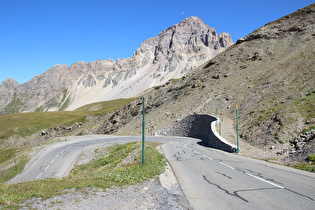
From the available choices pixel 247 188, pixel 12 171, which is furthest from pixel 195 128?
pixel 247 188

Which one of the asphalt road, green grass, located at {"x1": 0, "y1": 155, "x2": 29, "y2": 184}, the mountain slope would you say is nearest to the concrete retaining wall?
the mountain slope

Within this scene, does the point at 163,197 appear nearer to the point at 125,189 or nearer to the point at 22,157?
the point at 125,189

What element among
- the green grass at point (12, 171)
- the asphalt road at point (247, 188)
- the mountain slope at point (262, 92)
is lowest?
the green grass at point (12, 171)

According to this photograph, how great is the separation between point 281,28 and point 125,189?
7371cm

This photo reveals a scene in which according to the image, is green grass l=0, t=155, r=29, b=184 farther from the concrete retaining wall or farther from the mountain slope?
the mountain slope

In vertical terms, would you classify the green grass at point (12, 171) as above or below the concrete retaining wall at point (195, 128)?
below

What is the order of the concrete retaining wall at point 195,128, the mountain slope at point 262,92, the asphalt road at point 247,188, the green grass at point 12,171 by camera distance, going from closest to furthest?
the asphalt road at point 247,188, the mountain slope at point 262,92, the green grass at point 12,171, the concrete retaining wall at point 195,128

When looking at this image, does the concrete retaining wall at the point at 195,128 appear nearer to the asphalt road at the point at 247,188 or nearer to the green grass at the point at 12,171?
the asphalt road at the point at 247,188

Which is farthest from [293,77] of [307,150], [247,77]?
[307,150]

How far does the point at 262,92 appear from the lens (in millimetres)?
34969

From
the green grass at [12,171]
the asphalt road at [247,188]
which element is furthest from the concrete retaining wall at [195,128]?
the green grass at [12,171]

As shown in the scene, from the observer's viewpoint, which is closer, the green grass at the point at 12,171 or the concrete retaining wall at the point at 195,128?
the green grass at the point at 12,171

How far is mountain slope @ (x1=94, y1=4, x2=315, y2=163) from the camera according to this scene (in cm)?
1972

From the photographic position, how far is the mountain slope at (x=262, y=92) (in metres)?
19.7
